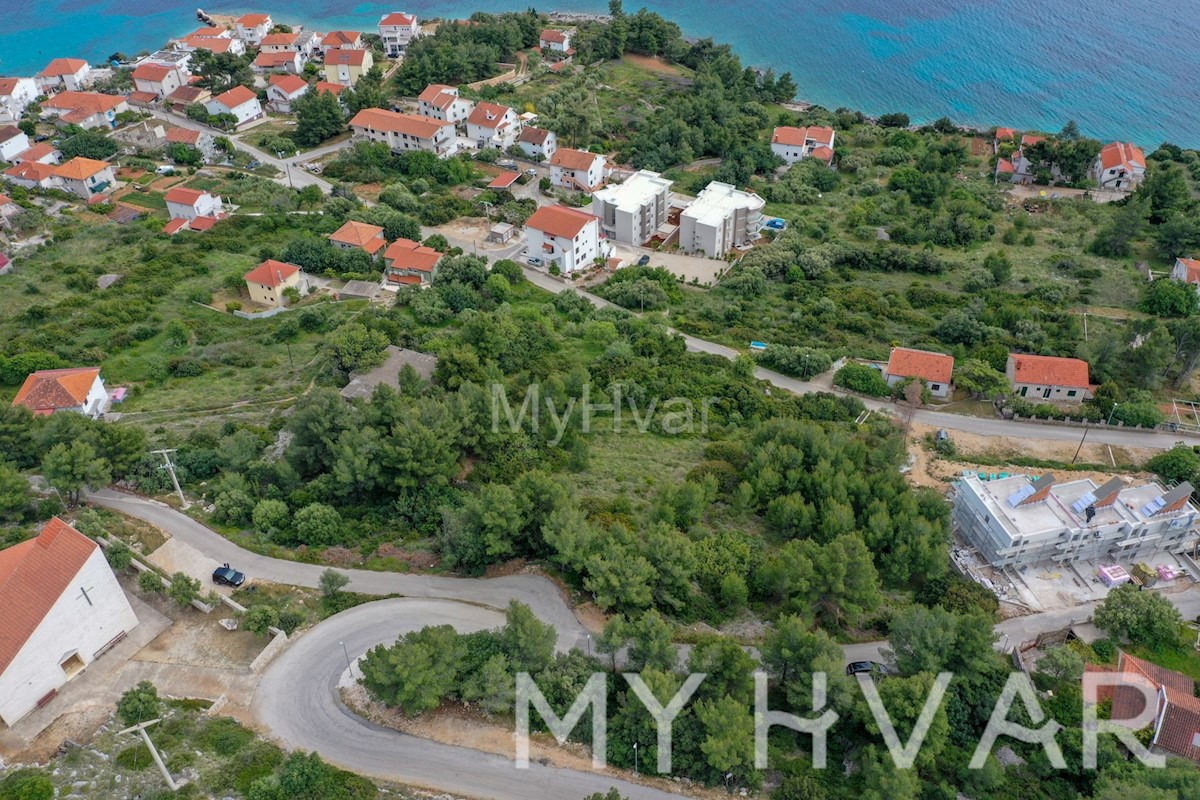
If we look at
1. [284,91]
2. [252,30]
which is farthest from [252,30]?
[284,91]

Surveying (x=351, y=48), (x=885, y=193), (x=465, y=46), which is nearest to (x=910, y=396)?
(x=885, y=193)

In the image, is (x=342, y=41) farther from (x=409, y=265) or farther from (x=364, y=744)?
(x=364, y=744)

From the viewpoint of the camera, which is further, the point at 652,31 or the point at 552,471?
the point at 652,31

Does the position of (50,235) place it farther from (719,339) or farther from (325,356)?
(719,339)

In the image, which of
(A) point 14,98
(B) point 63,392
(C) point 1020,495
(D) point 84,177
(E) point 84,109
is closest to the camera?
(C) point 1020,495

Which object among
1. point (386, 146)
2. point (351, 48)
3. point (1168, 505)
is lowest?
point (1168, 505)

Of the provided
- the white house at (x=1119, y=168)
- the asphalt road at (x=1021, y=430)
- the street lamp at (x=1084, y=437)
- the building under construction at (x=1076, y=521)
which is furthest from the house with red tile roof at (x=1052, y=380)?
the white house at (x=1119, y=168)
